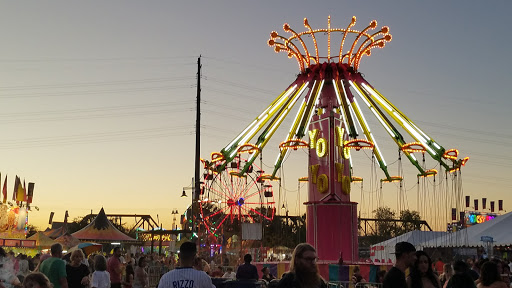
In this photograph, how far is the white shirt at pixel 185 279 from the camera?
6336mm

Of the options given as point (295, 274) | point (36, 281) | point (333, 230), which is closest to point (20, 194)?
point (333, 230)

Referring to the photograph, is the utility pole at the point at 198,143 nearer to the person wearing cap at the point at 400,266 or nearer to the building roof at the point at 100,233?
the building roof at the point at 100,233

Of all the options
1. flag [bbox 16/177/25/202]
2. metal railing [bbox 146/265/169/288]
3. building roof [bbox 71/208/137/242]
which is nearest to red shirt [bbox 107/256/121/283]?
metal railing [bbox 146/265/169/288]

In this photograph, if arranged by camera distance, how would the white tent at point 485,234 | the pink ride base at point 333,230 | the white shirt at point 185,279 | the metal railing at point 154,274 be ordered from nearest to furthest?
the white shirt at point 185,279 → the pink ride base at point 333,230 → the metal railing at point 154,274 → the white tent at point 485,234

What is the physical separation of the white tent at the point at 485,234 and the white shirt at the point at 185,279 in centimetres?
2770

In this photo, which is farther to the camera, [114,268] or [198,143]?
[198,143]

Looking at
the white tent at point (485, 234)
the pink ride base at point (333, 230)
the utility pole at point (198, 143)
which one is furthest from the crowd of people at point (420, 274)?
the utility pole at point (198, 143)

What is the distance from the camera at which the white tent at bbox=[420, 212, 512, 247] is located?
3170 cm

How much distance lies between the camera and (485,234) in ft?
108

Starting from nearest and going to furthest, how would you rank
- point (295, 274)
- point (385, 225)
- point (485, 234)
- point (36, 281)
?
point (295, 274)
point (36, 281)
point (485, 234)
point (385, 225)

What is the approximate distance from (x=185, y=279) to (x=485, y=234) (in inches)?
1162

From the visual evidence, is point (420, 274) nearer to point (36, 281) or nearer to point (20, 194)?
point (36, 281)

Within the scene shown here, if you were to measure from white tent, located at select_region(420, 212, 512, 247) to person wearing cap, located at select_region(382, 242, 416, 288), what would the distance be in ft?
86.1

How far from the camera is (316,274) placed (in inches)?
209
